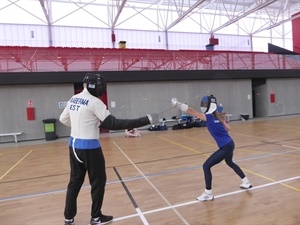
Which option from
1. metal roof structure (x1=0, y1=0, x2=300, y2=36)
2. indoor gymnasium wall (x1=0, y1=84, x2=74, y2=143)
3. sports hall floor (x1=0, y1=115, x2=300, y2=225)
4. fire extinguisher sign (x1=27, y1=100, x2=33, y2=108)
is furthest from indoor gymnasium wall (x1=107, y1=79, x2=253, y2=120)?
metal roof structure (x1=0, y1=0, x2=300, y2=36)

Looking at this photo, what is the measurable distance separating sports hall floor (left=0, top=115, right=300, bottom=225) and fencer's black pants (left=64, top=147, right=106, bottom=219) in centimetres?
36

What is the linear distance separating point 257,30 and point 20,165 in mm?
28757

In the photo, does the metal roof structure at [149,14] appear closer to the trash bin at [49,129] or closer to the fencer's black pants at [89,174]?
the trash bin at [49,129]

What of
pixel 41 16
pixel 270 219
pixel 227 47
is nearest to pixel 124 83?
pixel 270 219

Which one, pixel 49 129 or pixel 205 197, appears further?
pixel 49 129

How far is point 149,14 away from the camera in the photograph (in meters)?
24.5

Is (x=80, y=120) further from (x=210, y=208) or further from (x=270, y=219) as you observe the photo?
(x=270, y=219)

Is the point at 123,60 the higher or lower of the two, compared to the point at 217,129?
higher

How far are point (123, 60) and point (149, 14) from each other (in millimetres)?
12895

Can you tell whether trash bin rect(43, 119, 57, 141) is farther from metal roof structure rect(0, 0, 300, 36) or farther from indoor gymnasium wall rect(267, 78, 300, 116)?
indoor gymnasium wall rect(267, 78, 300, 116)

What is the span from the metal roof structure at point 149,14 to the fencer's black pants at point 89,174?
17.1 metres

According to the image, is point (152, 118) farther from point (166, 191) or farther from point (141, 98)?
point (141, 98)

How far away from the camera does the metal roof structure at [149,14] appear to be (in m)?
20.6

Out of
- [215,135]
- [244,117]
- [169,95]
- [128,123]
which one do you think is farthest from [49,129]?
[244,117]
